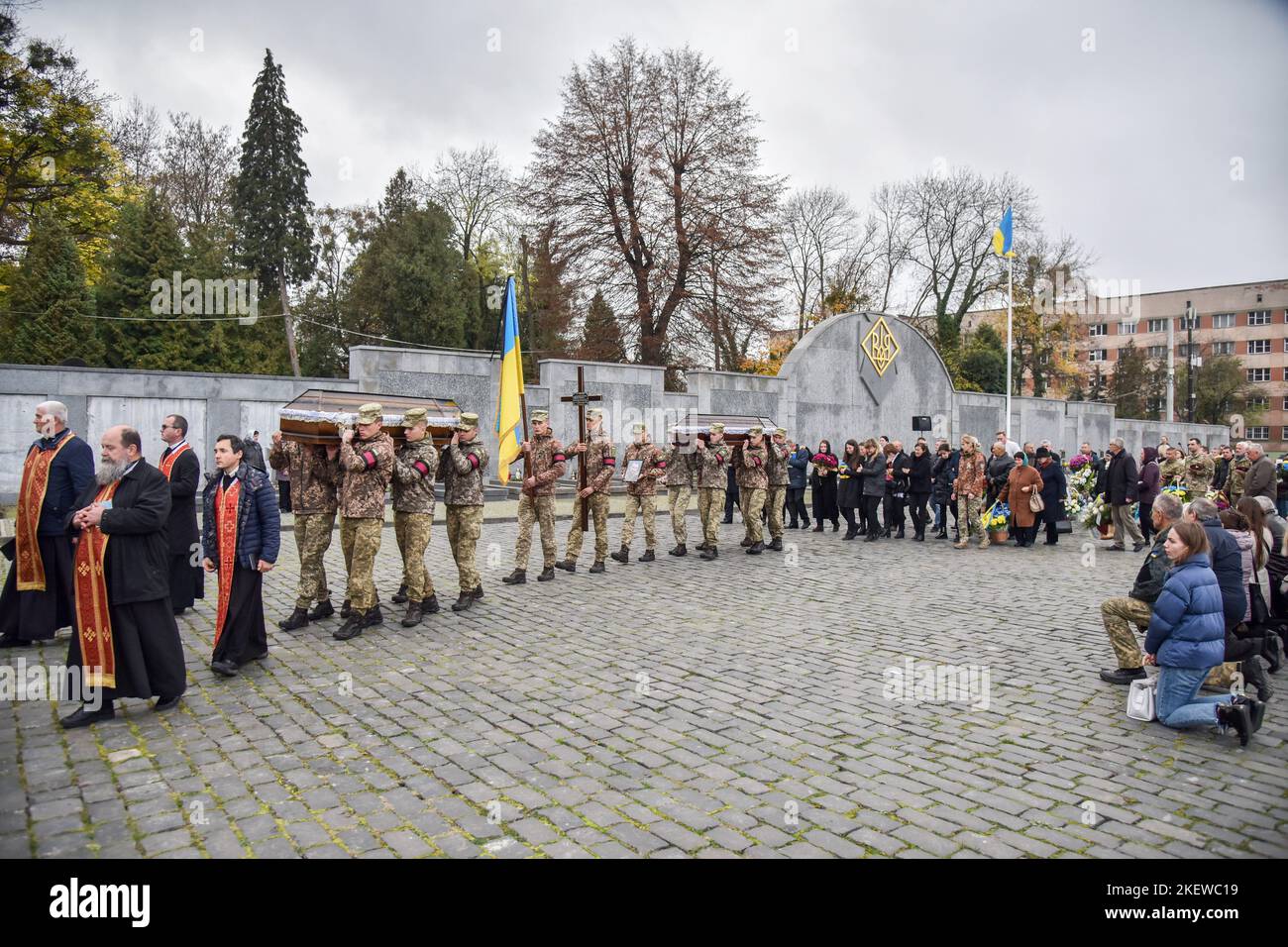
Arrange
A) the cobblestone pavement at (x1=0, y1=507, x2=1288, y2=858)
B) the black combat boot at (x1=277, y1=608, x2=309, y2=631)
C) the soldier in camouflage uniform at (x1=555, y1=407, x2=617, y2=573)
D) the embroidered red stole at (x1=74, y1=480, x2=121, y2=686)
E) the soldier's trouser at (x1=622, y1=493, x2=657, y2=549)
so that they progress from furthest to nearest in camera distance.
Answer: the soldier's trouser at (x1=622, y1=493, x2=657, y2=549) < the soldier in camouflage uniform at (x1=555, y1=407, x2=617, y2=573) < the black combat boot at (x1=277, y1=608, x2=309, y2=631) < the embroidered red stole at (x1=74, y1=480, x2=121, y2=686) < the cobblestone pavement at (x1=0, y1=507, x2=1288, y2=858)

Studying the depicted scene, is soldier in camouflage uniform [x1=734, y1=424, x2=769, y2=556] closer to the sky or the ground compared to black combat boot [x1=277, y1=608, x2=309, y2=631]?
closer to the sky

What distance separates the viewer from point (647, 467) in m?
12.5

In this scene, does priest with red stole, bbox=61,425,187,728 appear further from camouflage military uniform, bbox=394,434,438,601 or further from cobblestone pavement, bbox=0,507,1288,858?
camouflage military uniform, bbox=394,434,438,601

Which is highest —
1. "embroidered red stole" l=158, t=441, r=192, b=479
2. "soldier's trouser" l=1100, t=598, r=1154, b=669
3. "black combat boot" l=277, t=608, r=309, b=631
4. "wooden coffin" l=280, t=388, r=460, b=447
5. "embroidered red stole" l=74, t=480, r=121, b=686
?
"wooden coffin" l=280, t=388, r=460, b=447

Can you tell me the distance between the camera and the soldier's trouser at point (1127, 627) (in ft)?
21.7

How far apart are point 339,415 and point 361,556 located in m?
1.34

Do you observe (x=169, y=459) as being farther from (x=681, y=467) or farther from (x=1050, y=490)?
(x=1050, y=490)

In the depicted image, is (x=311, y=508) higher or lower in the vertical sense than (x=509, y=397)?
lower

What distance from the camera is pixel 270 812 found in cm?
424

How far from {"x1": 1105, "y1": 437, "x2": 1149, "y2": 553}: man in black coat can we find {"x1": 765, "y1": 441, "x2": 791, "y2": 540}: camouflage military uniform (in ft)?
17.7

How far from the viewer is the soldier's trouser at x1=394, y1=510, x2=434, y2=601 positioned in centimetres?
852

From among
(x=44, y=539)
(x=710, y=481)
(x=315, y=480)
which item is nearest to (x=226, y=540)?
(x=315, y=480)

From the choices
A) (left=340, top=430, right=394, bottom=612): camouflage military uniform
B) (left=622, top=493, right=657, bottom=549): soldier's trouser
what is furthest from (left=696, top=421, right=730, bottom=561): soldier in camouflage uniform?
(left=340, top=430, right=394, bottom=612): camouflage military uniform
